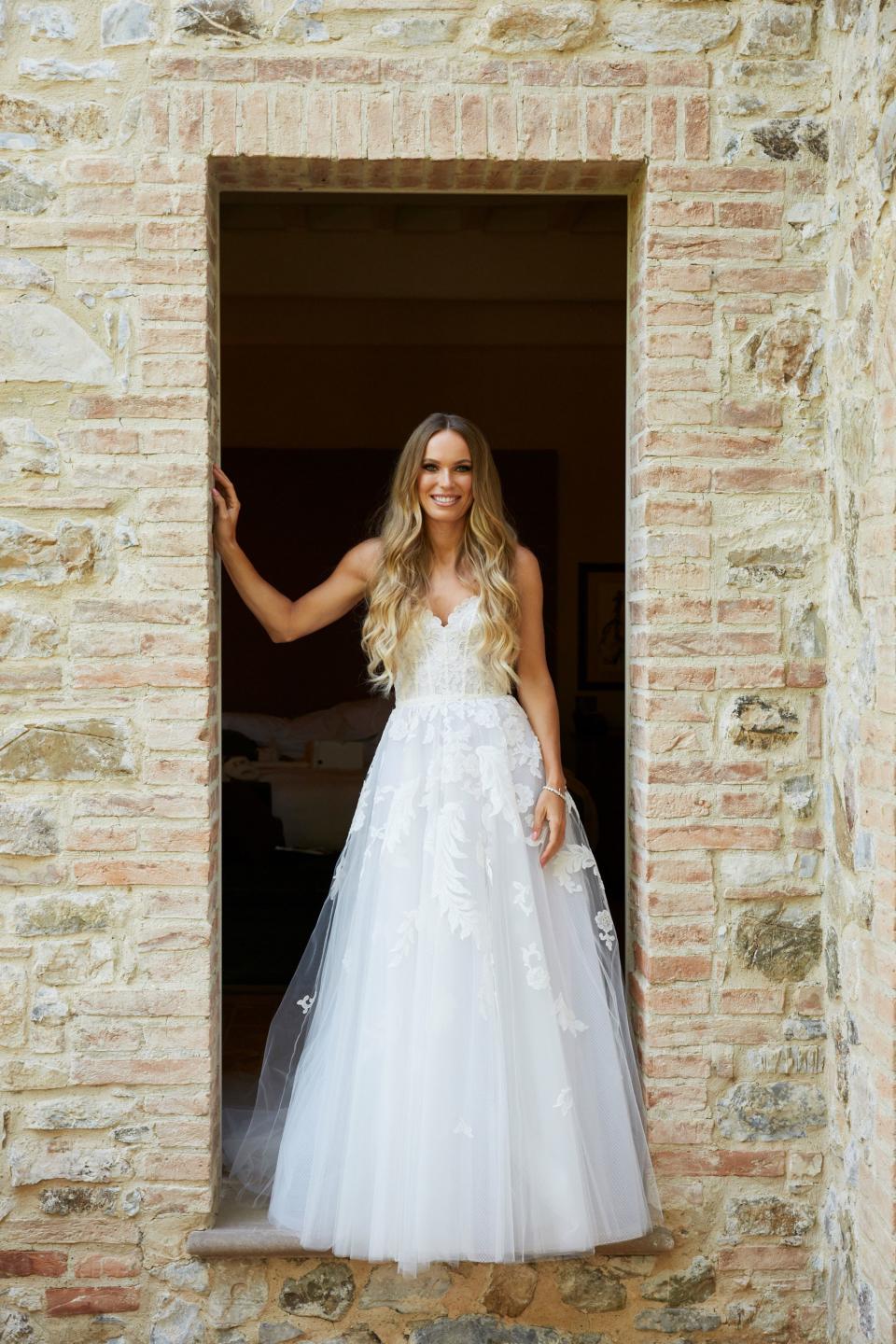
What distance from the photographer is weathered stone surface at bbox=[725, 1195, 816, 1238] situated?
294 centimetres

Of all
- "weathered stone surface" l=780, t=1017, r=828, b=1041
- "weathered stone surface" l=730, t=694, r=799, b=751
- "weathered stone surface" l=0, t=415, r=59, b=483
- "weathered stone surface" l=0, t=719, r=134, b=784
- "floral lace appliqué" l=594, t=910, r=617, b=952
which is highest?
"weathered stone surface" l=0, t=415, r=59, b=483

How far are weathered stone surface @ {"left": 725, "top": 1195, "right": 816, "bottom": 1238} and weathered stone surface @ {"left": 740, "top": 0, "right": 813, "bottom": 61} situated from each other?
2758 mm

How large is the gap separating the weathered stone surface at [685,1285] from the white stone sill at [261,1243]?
0.09 meters

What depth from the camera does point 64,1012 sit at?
2863mm

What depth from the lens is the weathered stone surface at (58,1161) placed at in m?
2.87

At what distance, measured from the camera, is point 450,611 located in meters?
3.13

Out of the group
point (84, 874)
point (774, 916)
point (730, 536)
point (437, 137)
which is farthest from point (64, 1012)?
point (437, 137)

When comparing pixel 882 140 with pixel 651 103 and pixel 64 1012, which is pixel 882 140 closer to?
pixel 651 103

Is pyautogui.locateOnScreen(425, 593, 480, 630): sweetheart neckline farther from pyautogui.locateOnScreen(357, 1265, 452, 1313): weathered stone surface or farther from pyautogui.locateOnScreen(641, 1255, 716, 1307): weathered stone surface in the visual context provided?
pyautogui.locateOnScreen(641, 1255, 716, 1307): weathered stone surface

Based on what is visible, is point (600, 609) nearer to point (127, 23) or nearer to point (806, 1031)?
point (806, 1031)

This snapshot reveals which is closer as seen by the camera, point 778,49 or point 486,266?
point 778,49

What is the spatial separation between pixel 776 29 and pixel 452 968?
233cm

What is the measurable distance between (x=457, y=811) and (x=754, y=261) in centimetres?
150

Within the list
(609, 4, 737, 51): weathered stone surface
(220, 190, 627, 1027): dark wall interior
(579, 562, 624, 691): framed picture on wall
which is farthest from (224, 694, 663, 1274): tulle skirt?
(579, 562, 624, 691): framed picture on wall
